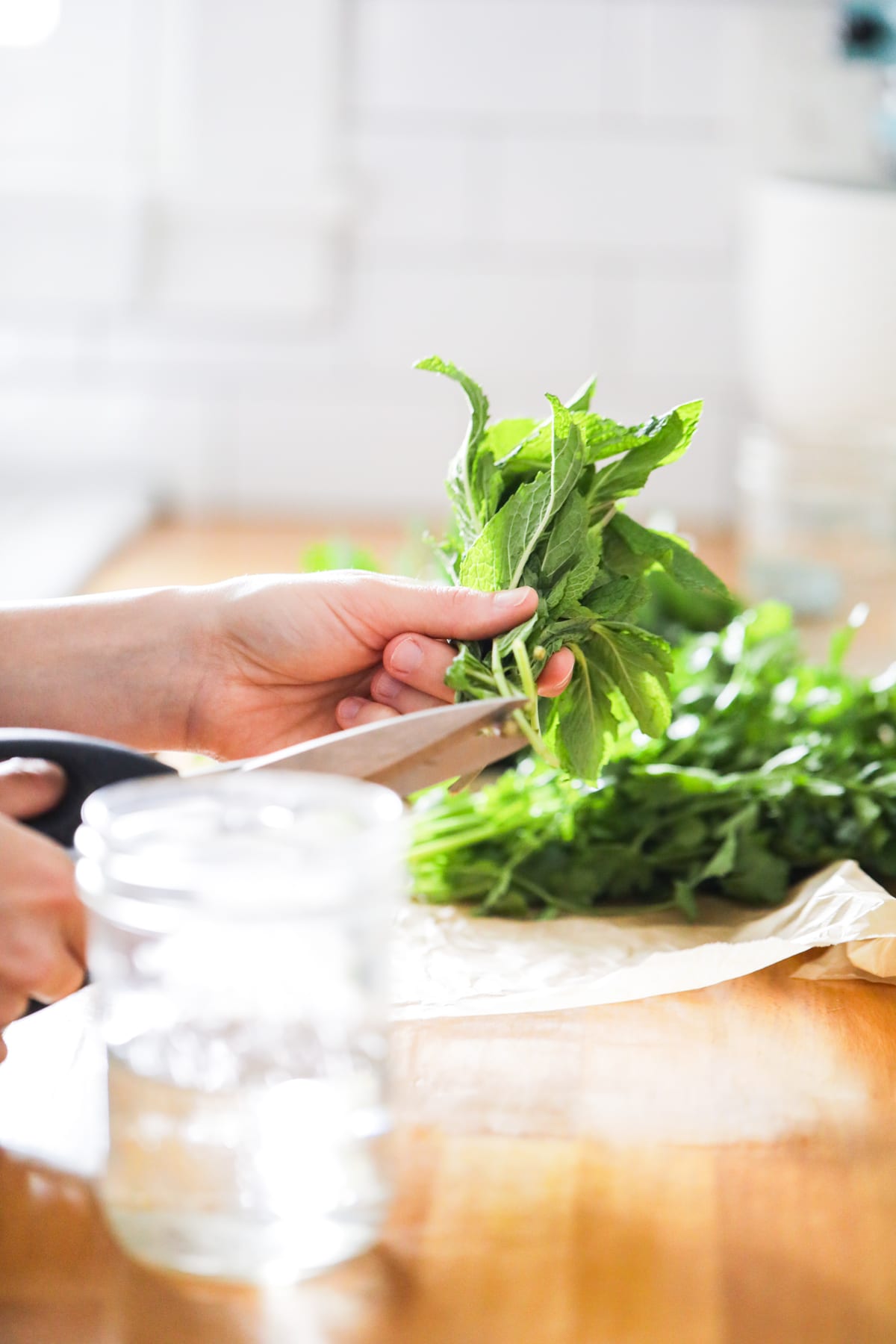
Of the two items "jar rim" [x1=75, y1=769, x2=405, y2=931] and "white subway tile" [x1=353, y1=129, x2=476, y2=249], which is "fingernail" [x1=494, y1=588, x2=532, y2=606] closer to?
"jar rim" [x1=75, y1=769, x2=405, y2=931]

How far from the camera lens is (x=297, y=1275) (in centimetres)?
51

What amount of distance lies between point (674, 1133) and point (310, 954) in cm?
23

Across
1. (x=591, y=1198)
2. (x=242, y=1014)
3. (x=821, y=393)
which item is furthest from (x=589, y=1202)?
(x=821, y=393)

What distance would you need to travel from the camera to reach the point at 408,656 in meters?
0.76

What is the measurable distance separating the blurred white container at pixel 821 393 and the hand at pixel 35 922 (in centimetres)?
117

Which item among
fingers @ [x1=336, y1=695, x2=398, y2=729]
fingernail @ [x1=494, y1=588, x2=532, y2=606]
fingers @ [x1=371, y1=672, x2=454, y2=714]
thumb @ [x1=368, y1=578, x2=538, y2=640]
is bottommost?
fingers @ [x1=336, y1=695, x2=398, y2=729]

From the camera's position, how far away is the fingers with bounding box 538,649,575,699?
0.72m

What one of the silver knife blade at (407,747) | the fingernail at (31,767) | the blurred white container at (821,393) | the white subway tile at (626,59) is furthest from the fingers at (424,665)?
the white subway tile at (626,59)

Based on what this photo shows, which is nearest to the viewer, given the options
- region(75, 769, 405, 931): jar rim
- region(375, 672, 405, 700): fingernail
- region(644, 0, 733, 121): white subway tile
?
region(75, 769, 405, 931): jar rim

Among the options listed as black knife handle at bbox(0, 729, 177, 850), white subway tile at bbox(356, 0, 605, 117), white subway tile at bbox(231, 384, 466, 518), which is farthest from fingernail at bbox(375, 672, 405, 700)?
white subway tile at bbox(356, 0, 605, 117)

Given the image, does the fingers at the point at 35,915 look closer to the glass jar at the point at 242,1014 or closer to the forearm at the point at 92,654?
the glass jar at the point at 242,1014

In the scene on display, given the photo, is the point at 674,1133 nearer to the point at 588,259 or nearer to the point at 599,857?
the point at 599,857

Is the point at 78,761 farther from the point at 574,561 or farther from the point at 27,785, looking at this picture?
the point at 574,561

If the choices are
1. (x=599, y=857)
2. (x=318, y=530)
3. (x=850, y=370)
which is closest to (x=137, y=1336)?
Answer: (x=599, y=857)
